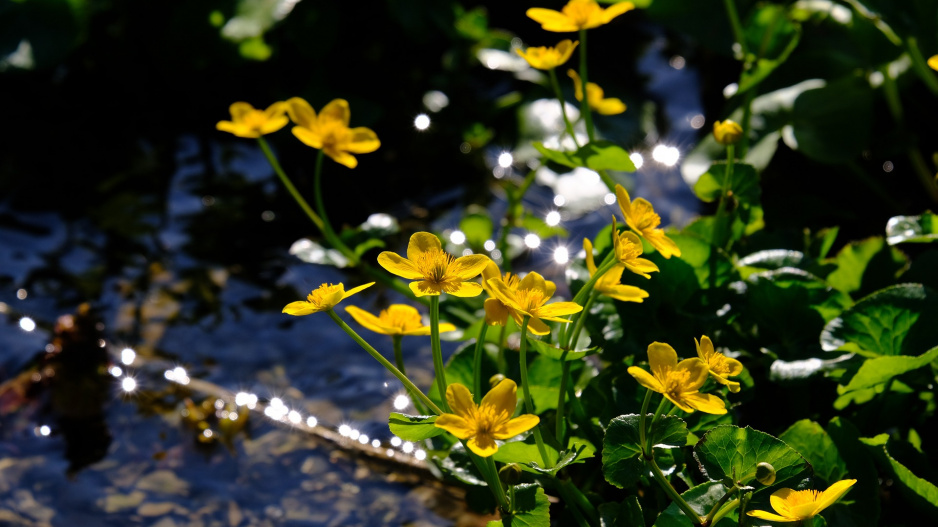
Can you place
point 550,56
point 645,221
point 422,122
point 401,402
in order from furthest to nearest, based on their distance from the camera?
point 422,122 < point 401,402 < point 550,56 < point 645,221

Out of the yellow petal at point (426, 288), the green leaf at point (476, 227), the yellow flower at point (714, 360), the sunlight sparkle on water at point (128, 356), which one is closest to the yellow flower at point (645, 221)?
the yellow flower at point (714, 360)

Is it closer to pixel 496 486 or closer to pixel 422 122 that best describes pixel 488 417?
pixel 496 486

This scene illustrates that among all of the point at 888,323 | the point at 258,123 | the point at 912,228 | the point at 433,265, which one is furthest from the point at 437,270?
the point at 912,228

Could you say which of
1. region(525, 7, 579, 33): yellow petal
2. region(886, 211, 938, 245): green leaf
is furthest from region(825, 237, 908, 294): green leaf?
region(525, 7, 579, 33): yellow petal

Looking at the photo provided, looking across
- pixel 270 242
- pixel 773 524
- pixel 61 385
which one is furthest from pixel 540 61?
pixel 61 385

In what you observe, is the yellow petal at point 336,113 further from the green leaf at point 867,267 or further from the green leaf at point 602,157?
Answer: the green leaf at point 867,267

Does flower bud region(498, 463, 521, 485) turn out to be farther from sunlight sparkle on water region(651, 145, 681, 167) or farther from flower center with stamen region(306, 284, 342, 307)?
sunlight sparkle on water region(651, 145, 681, 167)
